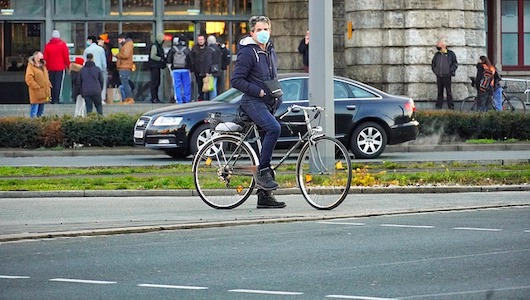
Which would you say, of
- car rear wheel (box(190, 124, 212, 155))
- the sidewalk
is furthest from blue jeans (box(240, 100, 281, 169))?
car rear wheel (box(190, 124, 212, 155))

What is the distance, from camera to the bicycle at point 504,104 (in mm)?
33297

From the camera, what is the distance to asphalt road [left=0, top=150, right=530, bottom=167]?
907 inches

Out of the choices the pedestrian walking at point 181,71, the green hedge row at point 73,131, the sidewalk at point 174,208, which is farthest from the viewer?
the pedestrian walking at point 181,71

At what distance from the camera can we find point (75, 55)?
37281 mm

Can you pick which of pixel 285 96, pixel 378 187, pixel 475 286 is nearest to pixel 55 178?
pixel 378 187

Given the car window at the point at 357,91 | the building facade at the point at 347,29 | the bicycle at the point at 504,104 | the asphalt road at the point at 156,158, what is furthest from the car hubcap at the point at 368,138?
the building facade at the point at 347,29

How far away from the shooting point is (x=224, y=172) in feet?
47.9

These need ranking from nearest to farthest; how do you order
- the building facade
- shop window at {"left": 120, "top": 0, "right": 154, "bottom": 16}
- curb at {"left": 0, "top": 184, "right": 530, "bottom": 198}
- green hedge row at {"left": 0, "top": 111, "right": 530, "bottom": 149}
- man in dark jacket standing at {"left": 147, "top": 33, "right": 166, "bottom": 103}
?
curb at {"left": 0, "top": 184, "right": 530, "bottom": 198}, green hedge row at {"left": 0, "top": 111, "right": 530, "bottom": 149}, the building facade, man in dark jacket standing at {"left": 147, "top": 33, "right": 166, "bottom": 103}, shop window at {"left": 120, "top": 0, "right": 154, "bottom": 16}

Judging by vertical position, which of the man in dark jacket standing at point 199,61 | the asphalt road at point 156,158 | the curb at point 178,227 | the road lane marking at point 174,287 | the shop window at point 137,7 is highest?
the shop window at point 137,7

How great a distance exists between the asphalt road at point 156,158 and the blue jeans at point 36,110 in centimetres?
532

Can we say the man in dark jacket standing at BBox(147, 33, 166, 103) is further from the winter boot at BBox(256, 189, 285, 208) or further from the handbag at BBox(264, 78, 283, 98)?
the handbag at BBox(264, 78, 283, 98)

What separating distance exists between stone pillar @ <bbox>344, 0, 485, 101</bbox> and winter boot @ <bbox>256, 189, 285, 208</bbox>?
19.4m

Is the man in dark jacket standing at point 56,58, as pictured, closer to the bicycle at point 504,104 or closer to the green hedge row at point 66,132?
the green hedge row at point 66,132

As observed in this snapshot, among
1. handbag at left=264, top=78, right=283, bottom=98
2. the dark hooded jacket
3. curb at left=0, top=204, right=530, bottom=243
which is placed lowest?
curb at left=0, top=204, right=530, bottom=243
